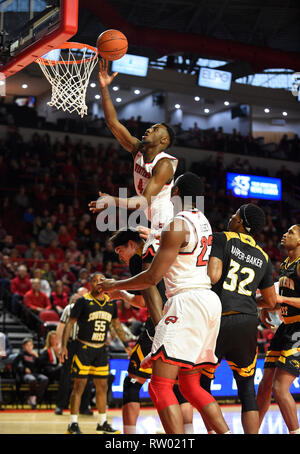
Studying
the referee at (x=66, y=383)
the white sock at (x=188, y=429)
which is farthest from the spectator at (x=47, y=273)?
the white sock at (x=188, y=429)

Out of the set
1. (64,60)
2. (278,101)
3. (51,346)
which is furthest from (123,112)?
(64,60)

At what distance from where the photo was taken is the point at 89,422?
9.67 metres

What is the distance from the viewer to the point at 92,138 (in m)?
23.4

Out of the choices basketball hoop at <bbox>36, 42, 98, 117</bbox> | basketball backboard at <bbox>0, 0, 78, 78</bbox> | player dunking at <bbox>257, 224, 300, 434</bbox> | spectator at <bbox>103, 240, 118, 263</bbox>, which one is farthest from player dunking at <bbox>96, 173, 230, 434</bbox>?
spectator at <bbox>103, 240, 118, 263</bbox>

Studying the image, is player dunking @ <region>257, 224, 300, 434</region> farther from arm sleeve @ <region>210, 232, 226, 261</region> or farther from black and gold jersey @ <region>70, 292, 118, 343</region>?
black and gold jersey @ <region>70, 292, 118, 343</region>

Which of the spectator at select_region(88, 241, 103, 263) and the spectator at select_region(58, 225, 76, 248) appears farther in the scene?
the spectator at select_region(58, 225, 76, 248)

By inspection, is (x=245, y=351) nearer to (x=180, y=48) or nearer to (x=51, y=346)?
(x=51, y=346)

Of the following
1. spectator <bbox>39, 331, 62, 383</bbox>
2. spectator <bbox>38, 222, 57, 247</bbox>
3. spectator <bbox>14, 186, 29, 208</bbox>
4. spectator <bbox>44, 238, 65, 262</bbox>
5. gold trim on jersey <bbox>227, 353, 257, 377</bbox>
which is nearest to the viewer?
gold trim on jersey <bbox>227, 353, 257, 377</bbox>

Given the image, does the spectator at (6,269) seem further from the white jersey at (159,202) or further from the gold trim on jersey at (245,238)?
the gold trim on jersey at (245,238)

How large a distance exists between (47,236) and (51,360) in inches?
237

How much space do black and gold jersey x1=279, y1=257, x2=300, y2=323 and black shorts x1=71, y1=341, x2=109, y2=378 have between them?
3.53 meters

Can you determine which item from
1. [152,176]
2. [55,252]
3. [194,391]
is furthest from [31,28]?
[55,252]

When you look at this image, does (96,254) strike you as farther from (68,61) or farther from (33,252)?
(68,61)

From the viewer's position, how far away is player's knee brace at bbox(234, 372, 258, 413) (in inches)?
206
